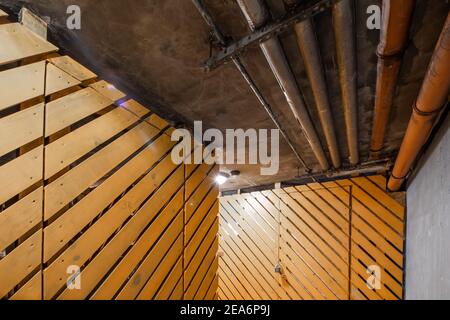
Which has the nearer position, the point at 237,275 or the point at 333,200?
the point at 333,200

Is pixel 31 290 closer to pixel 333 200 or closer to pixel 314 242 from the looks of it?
pixel 314 242

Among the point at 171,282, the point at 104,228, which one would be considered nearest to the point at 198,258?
the point at 171,282

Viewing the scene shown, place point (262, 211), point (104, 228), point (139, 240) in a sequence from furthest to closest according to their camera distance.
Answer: point (262, 211), point (139, 240), point (104, 228)

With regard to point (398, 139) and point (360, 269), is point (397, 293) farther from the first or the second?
point (398, 139)

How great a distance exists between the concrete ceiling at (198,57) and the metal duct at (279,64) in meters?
0.18

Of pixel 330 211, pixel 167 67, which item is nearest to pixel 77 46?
pixel 167 67

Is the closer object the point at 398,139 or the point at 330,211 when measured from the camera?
the point at 398,139

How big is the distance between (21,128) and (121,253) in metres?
1.62

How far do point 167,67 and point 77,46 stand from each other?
2.83 ft

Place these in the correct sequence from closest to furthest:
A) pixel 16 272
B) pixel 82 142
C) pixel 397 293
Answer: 1. pixel 16 272
2. pixel 82 142
3. pixel 397 293

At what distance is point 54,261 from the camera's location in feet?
8.89

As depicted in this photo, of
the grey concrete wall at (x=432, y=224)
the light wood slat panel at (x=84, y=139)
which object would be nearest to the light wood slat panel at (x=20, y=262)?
the light wood slat panel at (x=84, y=139)

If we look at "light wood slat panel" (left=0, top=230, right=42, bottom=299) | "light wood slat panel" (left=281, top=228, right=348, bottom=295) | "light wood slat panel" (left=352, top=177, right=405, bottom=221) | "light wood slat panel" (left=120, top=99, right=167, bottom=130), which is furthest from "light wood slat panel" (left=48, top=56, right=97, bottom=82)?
"light wood slat panel" (left=281, top=228, right=348, bottom=295)

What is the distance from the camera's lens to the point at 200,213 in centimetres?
511
